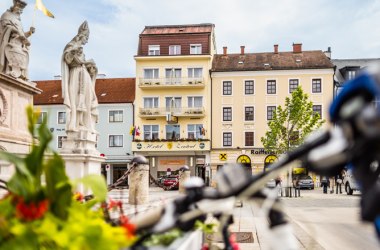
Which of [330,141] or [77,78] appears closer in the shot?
[330,141]

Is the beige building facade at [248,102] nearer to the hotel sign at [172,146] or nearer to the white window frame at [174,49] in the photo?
the hotel sign at [172,146]

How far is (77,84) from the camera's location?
11.8 meters

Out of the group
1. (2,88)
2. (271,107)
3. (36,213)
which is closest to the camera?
(36,213)

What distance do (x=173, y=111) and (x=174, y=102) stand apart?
3.42 ft

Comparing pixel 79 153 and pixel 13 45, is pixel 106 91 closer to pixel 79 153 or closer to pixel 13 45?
pixel 79 153

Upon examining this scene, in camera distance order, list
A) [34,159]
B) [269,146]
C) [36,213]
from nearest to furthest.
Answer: [36,213]
[34,159]
[269,146]

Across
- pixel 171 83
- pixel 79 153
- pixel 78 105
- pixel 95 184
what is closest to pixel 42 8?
pixel 78 105

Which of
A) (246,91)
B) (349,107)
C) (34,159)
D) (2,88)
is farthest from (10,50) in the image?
(246,91)

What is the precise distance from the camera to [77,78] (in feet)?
38.4

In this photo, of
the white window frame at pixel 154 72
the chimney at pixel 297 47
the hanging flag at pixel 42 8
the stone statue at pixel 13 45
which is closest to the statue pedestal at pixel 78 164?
the stone statue at pixel 13 45

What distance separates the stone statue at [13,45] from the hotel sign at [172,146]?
108ft

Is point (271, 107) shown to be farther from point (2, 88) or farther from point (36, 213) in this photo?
point (36, 213)

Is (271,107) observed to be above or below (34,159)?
above

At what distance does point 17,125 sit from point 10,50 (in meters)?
1.64
